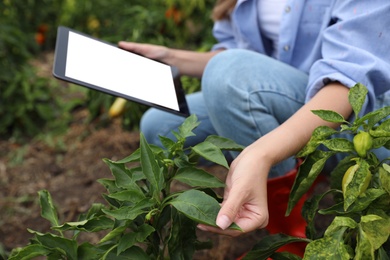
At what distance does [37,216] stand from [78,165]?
0.42 metres

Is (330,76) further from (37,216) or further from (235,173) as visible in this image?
(37,216)

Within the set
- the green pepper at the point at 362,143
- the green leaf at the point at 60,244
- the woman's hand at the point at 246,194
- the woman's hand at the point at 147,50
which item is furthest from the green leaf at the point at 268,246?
the woman's hand at the point at 147,50

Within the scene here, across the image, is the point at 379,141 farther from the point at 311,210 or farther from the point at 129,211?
the point at 129,211

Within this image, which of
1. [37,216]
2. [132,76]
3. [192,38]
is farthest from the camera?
[192,38]

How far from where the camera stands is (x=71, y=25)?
12.4 ft

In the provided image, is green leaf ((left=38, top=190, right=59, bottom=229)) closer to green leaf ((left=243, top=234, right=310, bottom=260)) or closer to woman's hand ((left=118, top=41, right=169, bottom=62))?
green leaf ((left=243, top=234, right=310, bottom=260))

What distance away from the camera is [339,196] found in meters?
1.19

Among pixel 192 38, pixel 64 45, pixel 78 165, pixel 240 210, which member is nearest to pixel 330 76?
pixel 240 210

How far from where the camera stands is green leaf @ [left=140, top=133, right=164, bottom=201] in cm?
Answer: 102

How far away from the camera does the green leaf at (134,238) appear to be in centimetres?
101

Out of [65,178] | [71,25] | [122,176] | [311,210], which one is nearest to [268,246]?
[311,210]

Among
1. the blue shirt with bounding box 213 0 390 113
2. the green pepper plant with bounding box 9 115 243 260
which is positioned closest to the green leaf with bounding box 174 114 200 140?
the green pepper plant with bounding box 9 115 243 260

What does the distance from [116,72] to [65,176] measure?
1181 millimetres

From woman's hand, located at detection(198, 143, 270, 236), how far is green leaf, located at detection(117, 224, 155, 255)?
100 mm
